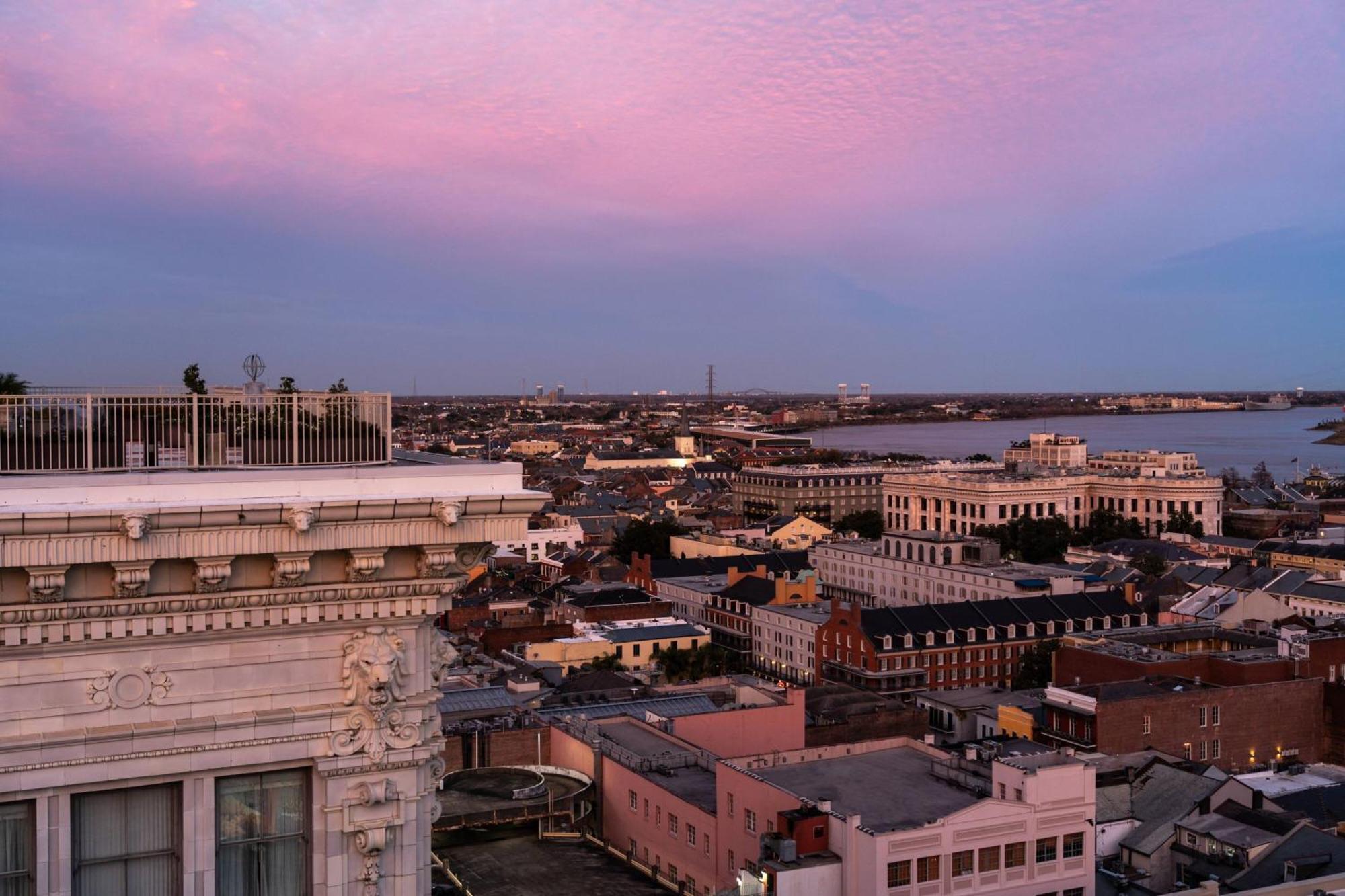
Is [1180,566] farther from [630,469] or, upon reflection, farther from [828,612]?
[630,469]

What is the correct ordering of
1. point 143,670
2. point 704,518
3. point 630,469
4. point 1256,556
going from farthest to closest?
point 630,469
point 704,518
point 1256,556
point 143,670

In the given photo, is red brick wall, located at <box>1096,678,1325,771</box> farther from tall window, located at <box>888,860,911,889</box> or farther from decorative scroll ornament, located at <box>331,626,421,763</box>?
decorative scroll ornament, located at <box>331,626,421,763</box>

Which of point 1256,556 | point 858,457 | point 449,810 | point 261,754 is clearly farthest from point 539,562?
point 858,457

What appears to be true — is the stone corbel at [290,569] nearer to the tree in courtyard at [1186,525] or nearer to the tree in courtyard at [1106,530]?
the tree in courtyard at [1106,530]

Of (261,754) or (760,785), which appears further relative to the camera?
(760,785)

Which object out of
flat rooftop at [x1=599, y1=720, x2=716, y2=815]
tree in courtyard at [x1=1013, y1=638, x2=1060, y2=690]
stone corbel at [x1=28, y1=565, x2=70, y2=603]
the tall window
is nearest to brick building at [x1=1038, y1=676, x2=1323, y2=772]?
tree in courtyard at [x1=1013, y1=638, x2=1060, y2=690]

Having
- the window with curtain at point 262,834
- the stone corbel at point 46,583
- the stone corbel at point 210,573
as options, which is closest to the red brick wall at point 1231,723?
the window with curtain at point 262,834
